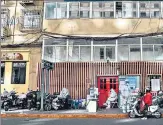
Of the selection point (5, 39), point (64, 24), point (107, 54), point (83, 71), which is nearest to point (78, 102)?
point (83, 71)

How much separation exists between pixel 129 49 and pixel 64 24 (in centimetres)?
430

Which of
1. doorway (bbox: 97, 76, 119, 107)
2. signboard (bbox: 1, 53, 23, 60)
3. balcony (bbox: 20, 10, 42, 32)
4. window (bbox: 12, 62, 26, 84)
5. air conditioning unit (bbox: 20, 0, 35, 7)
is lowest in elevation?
doorway (bbox: 97, 76, 119, 107)

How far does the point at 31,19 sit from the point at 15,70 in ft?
11.6

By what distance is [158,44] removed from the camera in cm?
2102

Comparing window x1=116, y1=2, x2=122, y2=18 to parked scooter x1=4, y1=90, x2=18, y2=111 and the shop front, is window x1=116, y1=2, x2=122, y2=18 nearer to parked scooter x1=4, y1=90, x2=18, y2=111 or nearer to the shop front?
the shop front

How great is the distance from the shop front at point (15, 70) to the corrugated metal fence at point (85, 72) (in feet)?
7.25

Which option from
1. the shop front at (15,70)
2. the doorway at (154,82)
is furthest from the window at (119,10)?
the shop front at (15,70)

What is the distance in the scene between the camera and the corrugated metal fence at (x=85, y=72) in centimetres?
2070

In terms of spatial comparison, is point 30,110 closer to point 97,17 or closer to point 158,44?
point 97,17

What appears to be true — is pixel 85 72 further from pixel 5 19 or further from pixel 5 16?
pixel 5 16

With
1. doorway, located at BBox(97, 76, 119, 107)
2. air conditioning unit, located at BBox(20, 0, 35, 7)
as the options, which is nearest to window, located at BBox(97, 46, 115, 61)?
doorway, located at BBox(97, 76, 119, 107)

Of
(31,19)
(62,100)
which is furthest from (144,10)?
(62,100)

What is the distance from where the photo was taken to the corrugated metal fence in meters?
20.7

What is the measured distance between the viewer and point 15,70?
22.4 m
